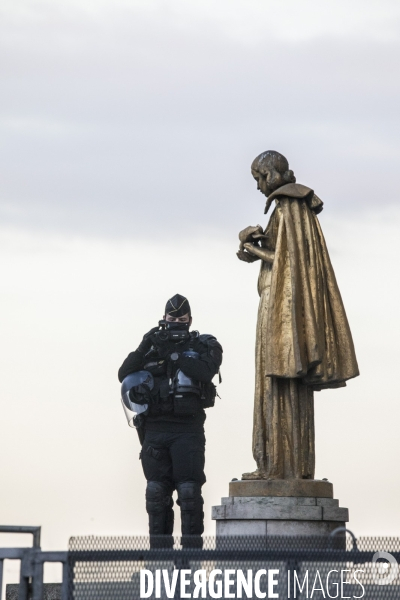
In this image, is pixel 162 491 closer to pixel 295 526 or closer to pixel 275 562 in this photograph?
pixel 295 526

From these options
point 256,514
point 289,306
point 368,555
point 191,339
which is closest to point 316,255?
point 289,306

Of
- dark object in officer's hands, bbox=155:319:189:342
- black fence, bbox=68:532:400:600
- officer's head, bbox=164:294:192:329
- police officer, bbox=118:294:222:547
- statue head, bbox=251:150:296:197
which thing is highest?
statue head, bbox=251:150:296:197

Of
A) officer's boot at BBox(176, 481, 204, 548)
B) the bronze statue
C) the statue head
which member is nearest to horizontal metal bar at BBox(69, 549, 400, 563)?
the bronze statue

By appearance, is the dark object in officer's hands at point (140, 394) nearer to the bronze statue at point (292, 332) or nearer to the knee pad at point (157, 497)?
the knee pad at point (157, 497)

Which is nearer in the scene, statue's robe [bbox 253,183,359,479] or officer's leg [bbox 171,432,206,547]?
statue's robe [bbox 253,183,359,479]

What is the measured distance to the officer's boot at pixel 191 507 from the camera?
13812mm

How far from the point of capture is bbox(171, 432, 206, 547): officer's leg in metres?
13.9

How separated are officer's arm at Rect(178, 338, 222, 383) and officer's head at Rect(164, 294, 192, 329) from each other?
399 millimetres

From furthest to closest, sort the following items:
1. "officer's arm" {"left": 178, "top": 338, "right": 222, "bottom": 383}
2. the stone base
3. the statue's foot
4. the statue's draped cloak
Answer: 1. "officer's arm" {"left": 178, "top": 338, "right": 222, "bottom": 383}
2. the statue's draped cloak
3. the statue's foot
4. the stone base

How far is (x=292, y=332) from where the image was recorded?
13.7 m

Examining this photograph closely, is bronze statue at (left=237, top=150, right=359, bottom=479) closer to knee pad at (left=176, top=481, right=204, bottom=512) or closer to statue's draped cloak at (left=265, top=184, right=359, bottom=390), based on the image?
statue's draped cloak at (left=265, top=184, right=359, bottom=390)

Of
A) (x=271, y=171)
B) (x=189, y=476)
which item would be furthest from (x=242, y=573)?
(x=271, y=171)

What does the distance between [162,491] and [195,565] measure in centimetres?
347

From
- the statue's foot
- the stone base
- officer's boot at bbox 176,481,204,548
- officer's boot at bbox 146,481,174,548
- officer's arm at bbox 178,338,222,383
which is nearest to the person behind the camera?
the stone base
